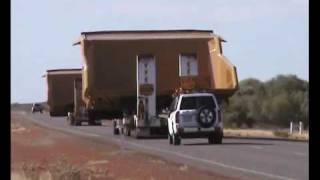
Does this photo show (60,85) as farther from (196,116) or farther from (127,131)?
(196,116)

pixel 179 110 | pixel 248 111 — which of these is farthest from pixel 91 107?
pixel 248 111

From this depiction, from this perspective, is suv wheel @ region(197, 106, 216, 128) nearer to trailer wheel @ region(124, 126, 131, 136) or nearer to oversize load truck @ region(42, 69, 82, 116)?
trailer wheel @ region(124, 126, 131, 136)

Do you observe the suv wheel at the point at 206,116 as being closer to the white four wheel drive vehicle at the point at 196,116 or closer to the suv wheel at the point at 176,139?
the white four wheel drive vehicle at the point at 196,116

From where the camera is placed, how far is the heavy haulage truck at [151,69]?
125 ft

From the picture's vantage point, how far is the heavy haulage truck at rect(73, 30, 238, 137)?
1503 inches

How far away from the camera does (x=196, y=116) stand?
107 ft

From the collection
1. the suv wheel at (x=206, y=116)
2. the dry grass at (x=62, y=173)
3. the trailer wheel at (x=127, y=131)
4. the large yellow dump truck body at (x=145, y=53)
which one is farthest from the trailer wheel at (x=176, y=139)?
the dry grass at (x=62, y=173)

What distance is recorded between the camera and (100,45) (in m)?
38.3

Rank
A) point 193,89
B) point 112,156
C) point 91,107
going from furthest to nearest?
point 91,107, point 193,89, point 112,156

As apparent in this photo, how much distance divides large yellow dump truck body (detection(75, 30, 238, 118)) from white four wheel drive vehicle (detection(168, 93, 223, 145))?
15.4ft

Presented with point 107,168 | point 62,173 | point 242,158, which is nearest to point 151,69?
point 242,158

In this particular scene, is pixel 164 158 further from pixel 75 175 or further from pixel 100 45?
pixel 100 45

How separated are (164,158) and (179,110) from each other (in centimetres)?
653

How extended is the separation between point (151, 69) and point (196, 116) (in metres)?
6.35
